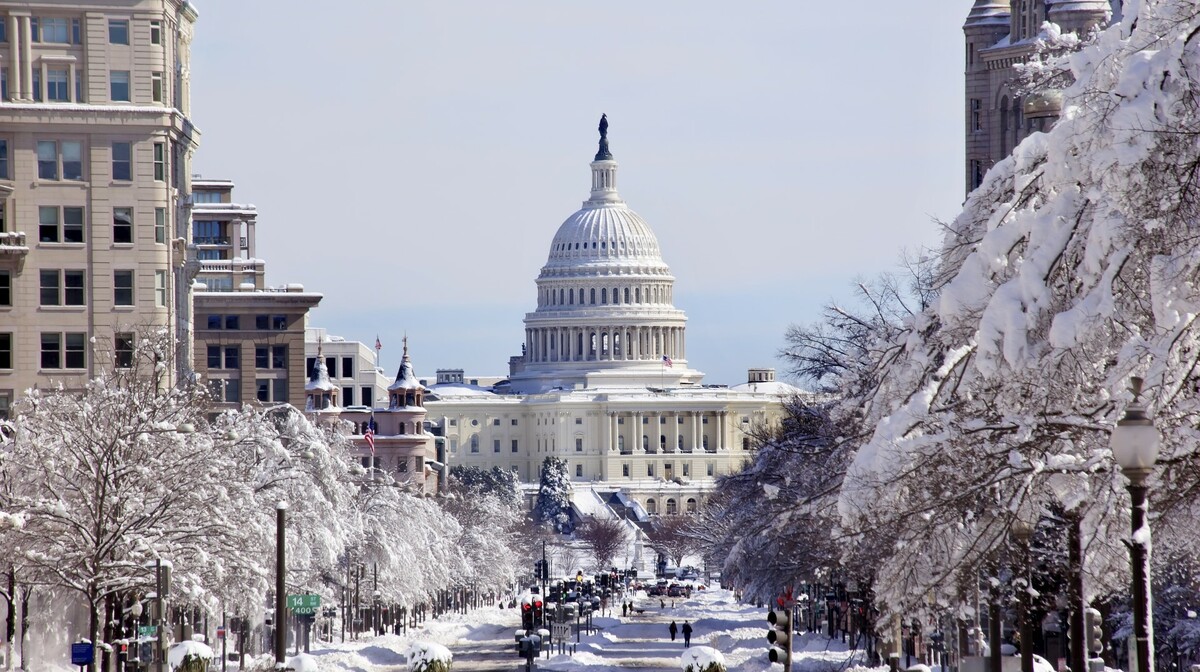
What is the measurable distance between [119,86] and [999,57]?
115 ft

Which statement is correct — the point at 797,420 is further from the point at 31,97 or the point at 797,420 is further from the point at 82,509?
the point at 31,97

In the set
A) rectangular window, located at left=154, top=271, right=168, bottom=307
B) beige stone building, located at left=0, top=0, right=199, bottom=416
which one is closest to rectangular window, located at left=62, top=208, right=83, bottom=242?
beige stone building, located at left=0, top=0, right=199, bottom=416

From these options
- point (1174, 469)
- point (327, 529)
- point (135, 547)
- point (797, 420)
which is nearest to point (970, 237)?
point (1174, 469)

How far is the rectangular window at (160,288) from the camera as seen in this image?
7725 centimetres

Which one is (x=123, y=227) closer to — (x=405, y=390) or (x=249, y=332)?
(x=249, y=332)

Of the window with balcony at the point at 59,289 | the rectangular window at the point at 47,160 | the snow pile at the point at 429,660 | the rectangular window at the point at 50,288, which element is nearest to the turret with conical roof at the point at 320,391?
the window with balcony at the point at 59,289

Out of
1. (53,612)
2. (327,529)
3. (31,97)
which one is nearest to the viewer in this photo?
(53,612)

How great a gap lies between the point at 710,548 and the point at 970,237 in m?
81.9

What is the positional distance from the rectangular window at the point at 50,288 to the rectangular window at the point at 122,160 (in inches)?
158

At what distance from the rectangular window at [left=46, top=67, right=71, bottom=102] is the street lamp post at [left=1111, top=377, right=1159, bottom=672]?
64.1 meters

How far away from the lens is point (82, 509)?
44375 mm

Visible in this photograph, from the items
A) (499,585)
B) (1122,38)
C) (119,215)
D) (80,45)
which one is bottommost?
→ (499,585)

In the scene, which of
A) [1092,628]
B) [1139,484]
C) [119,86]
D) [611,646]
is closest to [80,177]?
[119,86]

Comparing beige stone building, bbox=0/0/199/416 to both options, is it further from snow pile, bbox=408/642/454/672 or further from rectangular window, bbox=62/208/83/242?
snow pile, bbox=408/642/454/672
